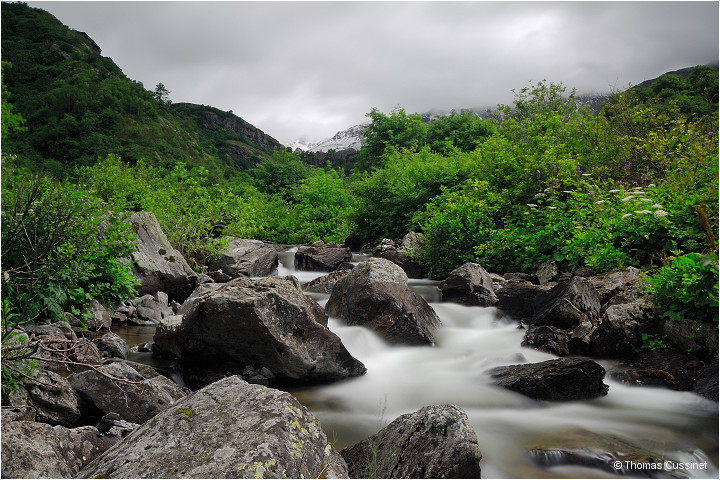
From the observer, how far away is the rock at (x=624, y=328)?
6754mm

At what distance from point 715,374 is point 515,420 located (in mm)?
2624

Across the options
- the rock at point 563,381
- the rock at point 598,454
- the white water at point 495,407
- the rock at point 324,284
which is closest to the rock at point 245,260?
the rock at point 324,284

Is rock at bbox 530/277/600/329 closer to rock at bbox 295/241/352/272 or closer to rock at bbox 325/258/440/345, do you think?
rock at bbox 325/258/440/345

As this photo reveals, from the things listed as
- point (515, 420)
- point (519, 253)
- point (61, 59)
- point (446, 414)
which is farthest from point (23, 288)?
point (61, 59)

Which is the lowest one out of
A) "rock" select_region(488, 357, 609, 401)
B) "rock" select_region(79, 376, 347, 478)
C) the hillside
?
"rock" select_region(488, 357, 609, 401)

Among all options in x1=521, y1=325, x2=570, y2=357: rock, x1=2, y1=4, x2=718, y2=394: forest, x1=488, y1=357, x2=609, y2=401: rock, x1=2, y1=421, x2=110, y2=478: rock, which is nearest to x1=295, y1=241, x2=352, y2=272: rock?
x1=2, y1=4, x2=718, y2=394: forest

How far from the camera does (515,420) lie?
523cm

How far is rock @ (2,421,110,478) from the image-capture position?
301 centimetres

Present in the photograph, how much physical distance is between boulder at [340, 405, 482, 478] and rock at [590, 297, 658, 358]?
14.4 ft

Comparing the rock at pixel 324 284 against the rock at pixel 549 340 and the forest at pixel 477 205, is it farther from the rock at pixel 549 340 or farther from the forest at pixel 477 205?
the rock at pixel 549 340

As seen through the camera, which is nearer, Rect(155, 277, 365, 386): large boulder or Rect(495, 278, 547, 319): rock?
Rect(155, 277, 365, 386): large boulder

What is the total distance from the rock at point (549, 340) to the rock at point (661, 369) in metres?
0.91

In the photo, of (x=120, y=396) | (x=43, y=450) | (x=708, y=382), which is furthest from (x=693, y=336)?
Result: (x=43, y=450)

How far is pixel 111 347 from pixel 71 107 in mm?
55728
